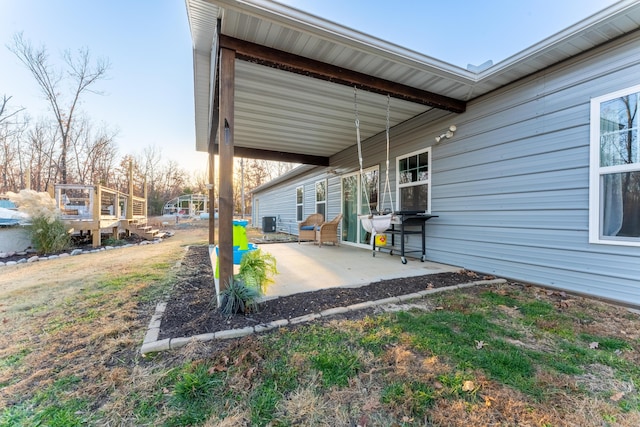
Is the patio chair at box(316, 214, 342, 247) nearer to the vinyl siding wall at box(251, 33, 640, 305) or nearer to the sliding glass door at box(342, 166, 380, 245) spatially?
the sliding glass door at box(342, 166, 380, 245)

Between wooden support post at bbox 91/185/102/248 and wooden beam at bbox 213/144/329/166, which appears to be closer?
wooden support post at bbox 91/185/102/248

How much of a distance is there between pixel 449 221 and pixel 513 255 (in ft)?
3.57

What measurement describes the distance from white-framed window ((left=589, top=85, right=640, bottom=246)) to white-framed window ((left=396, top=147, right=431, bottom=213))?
222cm

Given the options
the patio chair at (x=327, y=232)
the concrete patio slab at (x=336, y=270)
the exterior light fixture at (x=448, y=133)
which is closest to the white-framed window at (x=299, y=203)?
the patio chair at (x=327, y=232)

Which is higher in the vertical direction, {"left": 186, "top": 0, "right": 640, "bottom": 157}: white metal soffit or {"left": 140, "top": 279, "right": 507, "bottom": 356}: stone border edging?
{"left": 186, "top": 0, "right": 640, "bottom": 157}: white metal soffit

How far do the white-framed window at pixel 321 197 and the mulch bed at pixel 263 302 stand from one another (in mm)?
5428

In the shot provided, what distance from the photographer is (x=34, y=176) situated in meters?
15.3

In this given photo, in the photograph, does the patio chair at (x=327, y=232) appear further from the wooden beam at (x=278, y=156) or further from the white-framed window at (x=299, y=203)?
the white-framed window at (x=299, y=203)

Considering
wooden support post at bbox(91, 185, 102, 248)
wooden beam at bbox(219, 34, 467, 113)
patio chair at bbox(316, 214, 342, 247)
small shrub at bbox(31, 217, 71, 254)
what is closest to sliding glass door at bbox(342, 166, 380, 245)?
patio chair at bbox(316, 214, 342, 247)

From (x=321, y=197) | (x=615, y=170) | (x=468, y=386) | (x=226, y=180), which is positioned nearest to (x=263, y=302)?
(x=226, y=180)

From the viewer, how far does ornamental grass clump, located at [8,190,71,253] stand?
6.16m

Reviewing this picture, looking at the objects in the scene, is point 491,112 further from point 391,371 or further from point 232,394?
point 232,394

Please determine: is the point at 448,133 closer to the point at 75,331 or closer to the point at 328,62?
the point at 328,62

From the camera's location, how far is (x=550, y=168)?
315 centimetres
